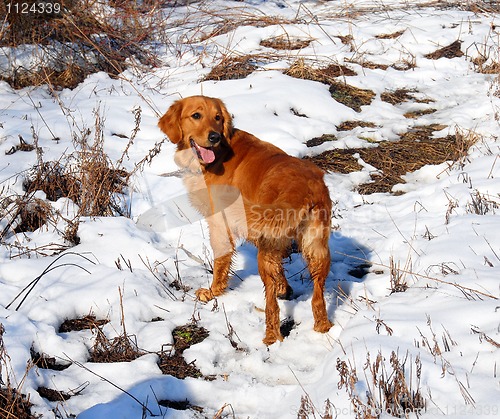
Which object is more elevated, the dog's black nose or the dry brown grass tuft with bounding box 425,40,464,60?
the dog's black nose

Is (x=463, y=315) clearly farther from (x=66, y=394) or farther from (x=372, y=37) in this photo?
(x=372, y=37)

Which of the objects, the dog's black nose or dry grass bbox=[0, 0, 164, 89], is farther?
dry grass bbox=[0, 0, 164, 89]

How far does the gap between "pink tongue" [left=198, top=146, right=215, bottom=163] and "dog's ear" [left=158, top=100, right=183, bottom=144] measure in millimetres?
246

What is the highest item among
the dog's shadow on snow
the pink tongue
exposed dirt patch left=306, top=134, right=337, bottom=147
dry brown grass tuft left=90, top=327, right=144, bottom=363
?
the pink tongue

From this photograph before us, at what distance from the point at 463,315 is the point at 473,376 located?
0.44 m

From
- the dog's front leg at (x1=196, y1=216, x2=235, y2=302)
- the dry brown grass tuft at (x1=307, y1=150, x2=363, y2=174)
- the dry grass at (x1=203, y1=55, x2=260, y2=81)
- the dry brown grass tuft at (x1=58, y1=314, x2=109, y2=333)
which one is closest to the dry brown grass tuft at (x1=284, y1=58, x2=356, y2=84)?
the dry grass at (x1=203, y1=55, x2=260, y2=81)

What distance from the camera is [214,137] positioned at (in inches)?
142

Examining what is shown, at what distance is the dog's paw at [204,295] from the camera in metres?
3.34

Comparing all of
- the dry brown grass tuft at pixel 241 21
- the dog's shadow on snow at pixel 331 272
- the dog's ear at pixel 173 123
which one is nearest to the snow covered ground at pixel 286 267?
the dog's shadow on snow at pixel 331 272

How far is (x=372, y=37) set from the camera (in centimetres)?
778

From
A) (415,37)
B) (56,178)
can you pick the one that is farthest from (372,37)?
(56,178)

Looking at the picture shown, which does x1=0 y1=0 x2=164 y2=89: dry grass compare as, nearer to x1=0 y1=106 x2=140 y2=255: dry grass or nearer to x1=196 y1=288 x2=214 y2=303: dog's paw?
A: x1=0 y1=106 x2=140 y2=255: dry grass

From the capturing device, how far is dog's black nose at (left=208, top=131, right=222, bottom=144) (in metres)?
3.60

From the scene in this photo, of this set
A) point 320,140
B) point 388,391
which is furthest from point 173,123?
point 388,391
